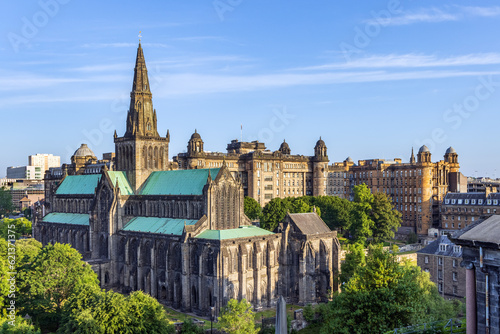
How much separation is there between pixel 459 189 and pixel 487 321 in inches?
5536

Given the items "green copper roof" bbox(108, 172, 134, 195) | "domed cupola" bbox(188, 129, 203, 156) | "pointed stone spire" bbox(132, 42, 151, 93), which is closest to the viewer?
"green copper roof" bbox(108, 172, 134, 195)

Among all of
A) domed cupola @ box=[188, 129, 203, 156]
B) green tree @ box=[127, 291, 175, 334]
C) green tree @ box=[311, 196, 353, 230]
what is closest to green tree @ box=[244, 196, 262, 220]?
green tree @ box=[311, 196, 353, 230]

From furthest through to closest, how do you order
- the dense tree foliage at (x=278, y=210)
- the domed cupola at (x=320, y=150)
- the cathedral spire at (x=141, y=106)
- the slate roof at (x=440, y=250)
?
the domed cupola at (x=320, y=150) < the dense tree foliage at (x=278, y=210) < the cathedral spire at (x=141, y=106) < the slate roof at (x=440, y=250)

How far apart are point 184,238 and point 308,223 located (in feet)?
72.5

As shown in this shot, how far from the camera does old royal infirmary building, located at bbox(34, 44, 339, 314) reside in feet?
252

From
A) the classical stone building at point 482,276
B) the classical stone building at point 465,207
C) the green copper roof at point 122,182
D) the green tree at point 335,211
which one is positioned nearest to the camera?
the classical stone building at point 482,276

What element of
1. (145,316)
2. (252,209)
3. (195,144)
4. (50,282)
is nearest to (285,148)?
(195,144)

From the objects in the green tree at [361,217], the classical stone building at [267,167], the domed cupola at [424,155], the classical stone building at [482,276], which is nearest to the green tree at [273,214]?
the green tree at [361,217]

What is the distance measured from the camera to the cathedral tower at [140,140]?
98875mm

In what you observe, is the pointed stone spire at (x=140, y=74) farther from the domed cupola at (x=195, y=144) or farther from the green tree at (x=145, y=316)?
the green tree at (x=145, y=316)

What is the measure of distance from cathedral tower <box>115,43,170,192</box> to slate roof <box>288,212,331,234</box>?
32.4 meters

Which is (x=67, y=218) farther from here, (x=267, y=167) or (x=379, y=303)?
(x=379, y=303)

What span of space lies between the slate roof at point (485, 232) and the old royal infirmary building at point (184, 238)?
46.0m

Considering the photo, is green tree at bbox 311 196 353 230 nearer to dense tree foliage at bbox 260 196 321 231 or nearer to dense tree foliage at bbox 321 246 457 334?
dense tree foliage at bbox 260 196 321 231
